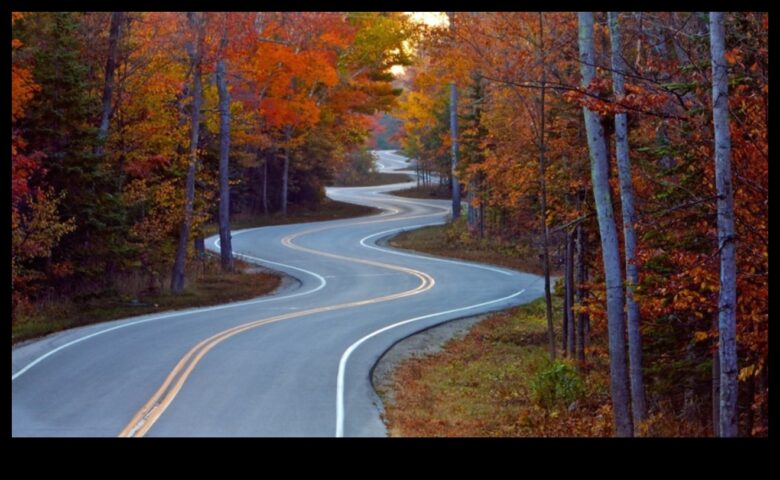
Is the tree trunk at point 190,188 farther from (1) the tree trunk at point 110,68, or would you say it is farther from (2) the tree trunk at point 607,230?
(2) the tree trunk at point 607,230

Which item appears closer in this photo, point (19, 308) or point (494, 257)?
point (19, 308)

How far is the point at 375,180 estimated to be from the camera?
84.6 metres

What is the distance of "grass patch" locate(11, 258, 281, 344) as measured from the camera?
19156 millimetres

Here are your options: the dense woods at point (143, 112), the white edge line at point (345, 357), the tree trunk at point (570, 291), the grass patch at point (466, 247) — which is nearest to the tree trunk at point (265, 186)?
the grass patch at point (466, 247)

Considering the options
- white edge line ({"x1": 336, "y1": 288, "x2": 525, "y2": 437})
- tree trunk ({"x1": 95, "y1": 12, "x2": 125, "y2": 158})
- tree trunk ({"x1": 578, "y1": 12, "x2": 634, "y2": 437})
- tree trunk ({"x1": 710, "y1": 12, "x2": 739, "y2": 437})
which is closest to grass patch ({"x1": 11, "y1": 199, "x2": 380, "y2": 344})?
tree trunk ({"x1": 95, "y1": 12, "x2": 125, "y2": 158})

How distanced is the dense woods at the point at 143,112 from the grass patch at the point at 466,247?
8.29m

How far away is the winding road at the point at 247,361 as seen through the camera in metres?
13.1

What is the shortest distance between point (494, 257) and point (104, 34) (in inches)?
883

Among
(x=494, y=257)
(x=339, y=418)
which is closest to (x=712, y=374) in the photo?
(x=339, y=418)

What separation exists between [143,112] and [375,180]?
193 feet

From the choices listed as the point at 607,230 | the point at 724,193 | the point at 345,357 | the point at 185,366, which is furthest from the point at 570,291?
the point at 724,193

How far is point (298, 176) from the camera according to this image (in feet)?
177

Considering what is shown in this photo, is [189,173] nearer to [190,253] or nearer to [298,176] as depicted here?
[190,253]

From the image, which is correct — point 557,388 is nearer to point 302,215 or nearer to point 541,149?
point 541,149
